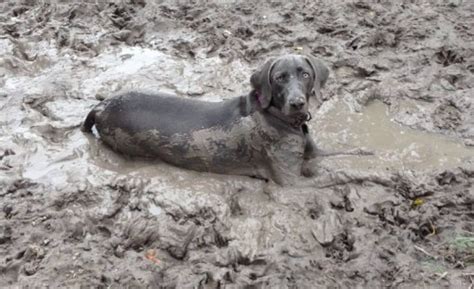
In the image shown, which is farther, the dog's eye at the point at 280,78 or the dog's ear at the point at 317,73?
the dog's ear at the point at 317,73

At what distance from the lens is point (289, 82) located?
4.86m

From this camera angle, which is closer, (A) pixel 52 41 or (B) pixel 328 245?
(B) pixel 328 245

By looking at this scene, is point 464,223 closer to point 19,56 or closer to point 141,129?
point 141,129

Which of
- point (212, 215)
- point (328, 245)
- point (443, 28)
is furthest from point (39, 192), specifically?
point (443, 28)

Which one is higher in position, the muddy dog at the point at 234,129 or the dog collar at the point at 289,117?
the dog collar at the point at 289,117

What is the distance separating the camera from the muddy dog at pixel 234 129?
5051 millimetres

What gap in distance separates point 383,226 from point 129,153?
2.39 m

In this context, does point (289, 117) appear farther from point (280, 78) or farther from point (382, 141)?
point (382, 141)

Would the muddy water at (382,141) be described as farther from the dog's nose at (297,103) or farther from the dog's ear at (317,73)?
the dog's nose at (297,103)

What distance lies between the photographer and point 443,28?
7395 mm

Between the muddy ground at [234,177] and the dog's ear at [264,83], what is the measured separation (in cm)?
73

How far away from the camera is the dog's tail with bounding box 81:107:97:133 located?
5.75 meters

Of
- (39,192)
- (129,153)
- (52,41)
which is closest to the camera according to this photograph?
(39,192)

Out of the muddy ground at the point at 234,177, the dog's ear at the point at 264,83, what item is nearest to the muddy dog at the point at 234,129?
the dog's ear at the point at 264,83
